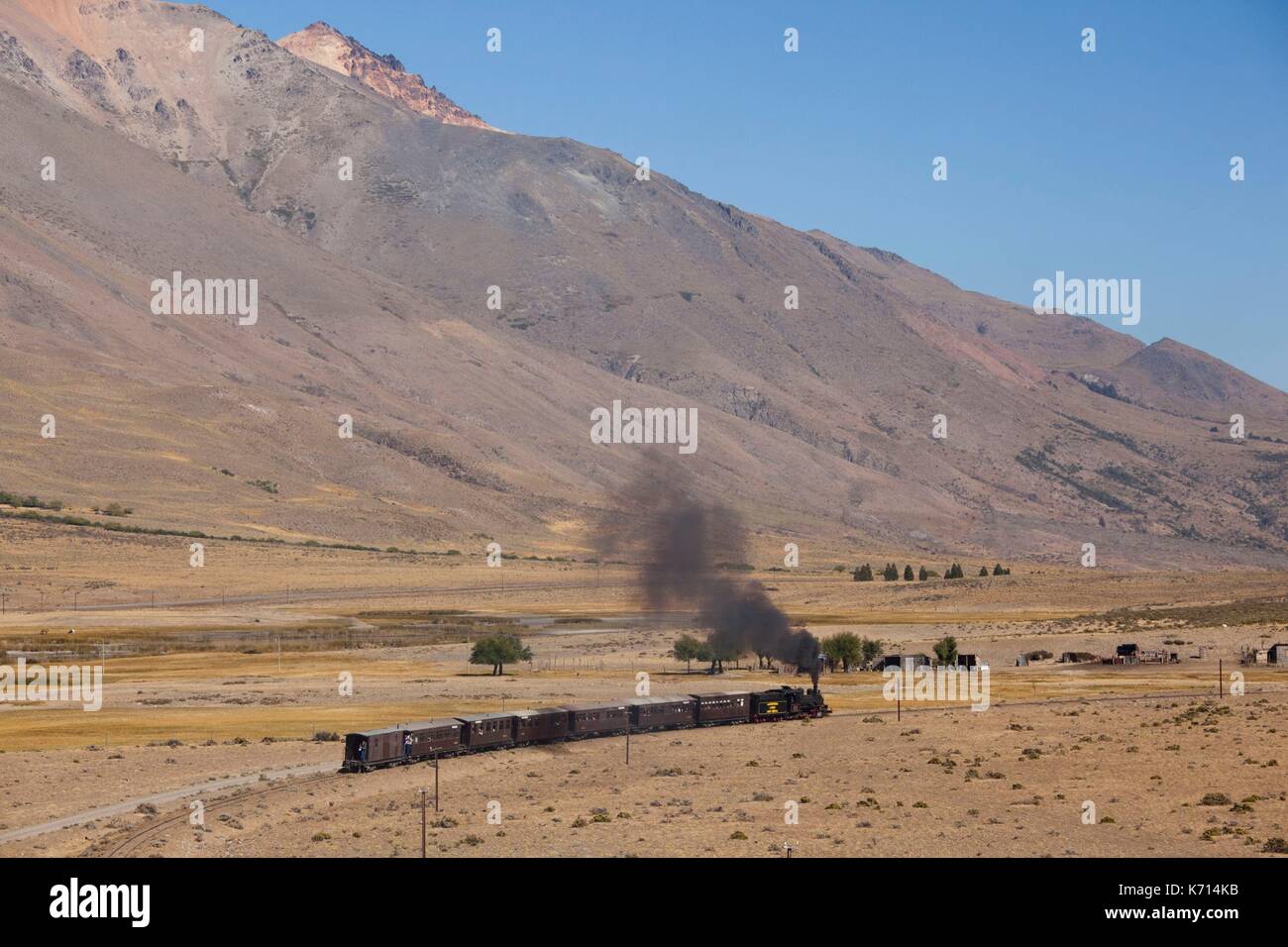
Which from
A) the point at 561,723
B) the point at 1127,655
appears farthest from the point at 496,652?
the point at 1127,655

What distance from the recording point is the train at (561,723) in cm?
5525

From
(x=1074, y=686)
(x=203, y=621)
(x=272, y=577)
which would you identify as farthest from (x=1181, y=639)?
(x=272, y=577)

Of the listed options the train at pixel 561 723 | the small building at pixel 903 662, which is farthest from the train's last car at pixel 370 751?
the small building at pixel 903 662

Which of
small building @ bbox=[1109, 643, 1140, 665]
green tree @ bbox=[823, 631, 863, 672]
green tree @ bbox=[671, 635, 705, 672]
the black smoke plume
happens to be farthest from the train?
small building @ bbox=[1109, 643, 1140, 665]

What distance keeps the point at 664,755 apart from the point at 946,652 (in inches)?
1650

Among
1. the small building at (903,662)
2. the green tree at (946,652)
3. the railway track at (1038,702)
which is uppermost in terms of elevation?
the green tree at (946,652)

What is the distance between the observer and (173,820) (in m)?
44.0

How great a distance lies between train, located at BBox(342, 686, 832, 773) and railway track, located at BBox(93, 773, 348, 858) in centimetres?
213

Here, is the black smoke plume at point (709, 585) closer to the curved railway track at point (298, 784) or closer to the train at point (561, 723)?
the curved railway track at point (298, 784)

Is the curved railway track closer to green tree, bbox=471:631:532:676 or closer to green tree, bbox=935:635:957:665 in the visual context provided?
green tree, bbox=935:635:957:665

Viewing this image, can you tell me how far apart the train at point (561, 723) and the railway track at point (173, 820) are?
2129 mm
